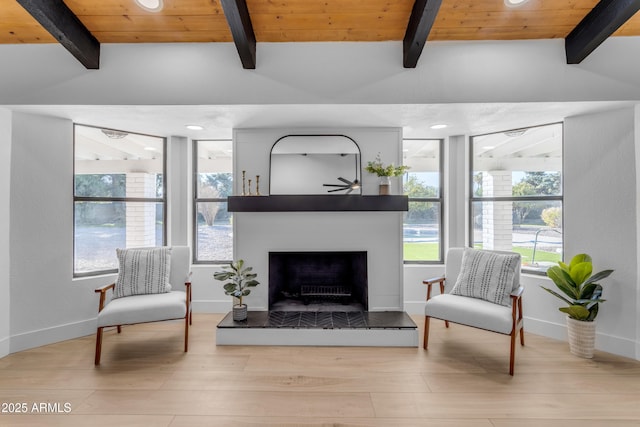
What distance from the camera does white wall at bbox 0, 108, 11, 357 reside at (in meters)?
2.72

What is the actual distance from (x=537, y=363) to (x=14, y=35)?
519cm

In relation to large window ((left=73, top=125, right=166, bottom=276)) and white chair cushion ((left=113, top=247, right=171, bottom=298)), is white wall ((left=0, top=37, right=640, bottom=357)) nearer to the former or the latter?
large window ((left=73, top=125, right=166, bottom=276))

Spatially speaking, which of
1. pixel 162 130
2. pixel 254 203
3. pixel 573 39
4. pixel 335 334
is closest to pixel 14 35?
pixel 162 130

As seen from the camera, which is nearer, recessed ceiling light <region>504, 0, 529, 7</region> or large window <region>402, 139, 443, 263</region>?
recessed ceiling light <region>504, 0, 529, 7</region>

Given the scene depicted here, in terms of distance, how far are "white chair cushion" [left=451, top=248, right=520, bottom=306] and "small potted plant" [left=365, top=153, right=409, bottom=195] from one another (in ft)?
3.61

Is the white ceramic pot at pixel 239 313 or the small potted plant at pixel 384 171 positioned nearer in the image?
the white ceramic pot at pixel 239 313

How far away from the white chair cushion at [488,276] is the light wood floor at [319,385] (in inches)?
20.1

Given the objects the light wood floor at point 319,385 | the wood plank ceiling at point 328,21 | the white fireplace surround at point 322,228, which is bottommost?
the light wood floor at point 319,385

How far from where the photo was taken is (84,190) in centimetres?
333

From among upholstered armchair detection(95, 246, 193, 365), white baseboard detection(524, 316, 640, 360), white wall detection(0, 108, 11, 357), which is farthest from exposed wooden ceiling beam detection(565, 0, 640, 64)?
white wall detection(0, 108, 11, 357)

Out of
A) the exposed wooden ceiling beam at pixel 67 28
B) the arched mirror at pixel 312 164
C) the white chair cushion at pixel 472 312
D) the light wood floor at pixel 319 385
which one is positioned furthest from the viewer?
the arched mirror at pixel 312 164

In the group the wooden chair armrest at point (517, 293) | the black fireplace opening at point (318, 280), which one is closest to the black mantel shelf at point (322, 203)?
the black fireplace opening at point (318, 280)

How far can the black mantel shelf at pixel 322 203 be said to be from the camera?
320 cm

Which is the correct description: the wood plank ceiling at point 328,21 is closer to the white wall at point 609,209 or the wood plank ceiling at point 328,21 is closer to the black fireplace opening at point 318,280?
the white wall at point 609,209
